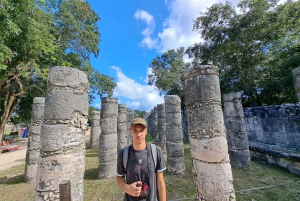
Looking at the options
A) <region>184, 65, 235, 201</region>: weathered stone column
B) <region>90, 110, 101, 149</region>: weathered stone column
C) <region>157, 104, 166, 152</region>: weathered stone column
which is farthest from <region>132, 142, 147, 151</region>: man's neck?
<region>90, 110, 101, 149</region>: weathered stone column

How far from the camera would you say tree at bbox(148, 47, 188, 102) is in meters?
20.4

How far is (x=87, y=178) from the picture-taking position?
5629mm

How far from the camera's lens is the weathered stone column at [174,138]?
5.78 meters

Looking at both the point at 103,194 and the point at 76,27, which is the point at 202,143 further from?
the point at 76,27

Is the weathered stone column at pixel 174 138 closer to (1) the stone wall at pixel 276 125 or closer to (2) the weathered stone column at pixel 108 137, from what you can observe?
(2) the weathered stone column at pixel 108 137

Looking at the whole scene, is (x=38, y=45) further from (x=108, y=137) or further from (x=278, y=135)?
(x=278, y=135)

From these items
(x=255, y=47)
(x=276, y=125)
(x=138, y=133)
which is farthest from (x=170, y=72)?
(x=138, y=133)

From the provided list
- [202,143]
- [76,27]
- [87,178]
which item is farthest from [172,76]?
[202,143]

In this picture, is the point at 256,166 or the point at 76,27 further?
the point at 76,27

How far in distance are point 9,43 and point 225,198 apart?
920 centimetres

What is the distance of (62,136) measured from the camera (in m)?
2.81

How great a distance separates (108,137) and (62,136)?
306 cm

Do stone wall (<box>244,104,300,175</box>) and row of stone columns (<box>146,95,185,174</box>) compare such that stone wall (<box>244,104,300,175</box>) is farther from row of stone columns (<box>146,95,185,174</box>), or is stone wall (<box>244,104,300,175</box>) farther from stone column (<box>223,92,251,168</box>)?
row of stone columns (<box>146,95,185,174</box>)

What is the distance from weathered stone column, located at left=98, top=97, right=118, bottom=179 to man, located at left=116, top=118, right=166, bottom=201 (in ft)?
13.4
